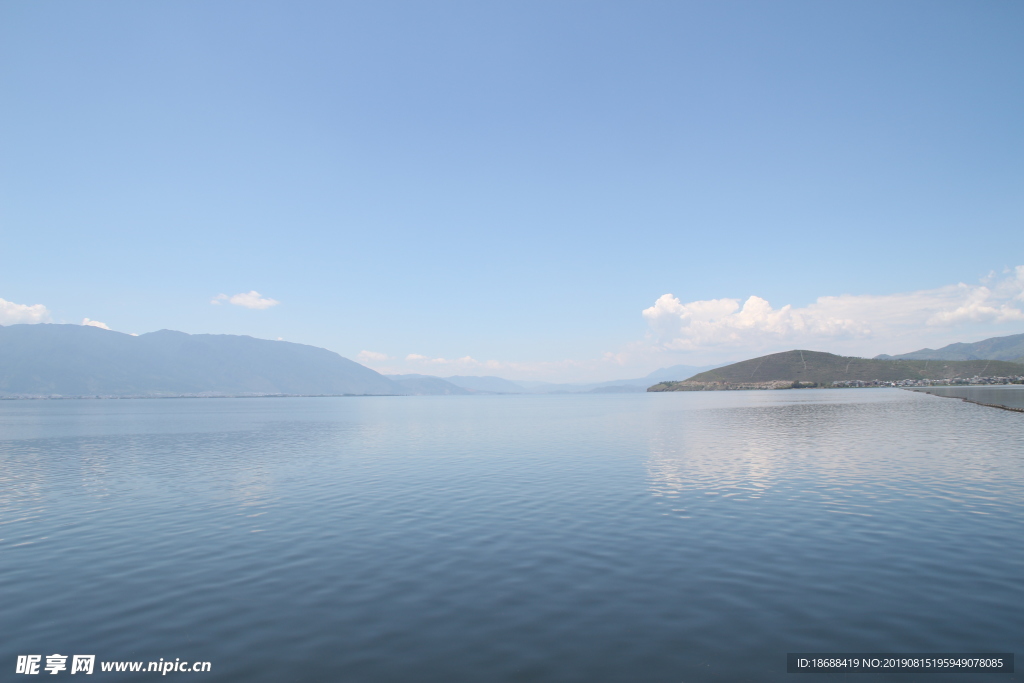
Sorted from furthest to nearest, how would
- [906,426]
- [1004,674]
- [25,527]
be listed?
[906,426]
[25,527]
[1004,674]

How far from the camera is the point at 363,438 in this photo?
283 feet

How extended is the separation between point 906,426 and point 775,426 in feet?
64.7

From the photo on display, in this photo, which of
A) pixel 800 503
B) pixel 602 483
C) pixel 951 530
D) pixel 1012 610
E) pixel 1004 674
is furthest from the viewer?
pixel 602 483

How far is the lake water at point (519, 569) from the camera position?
46.6ft

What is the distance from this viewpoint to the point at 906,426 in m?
83.9

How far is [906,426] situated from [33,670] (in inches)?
4173

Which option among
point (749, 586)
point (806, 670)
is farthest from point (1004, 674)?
point (749, 586)

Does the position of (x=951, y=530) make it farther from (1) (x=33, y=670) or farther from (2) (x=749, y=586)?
(1) (x=33, y=670)

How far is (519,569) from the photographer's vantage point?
69.4 feet

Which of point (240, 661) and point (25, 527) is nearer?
point (240, 661)

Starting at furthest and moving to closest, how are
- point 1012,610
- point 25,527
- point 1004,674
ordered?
point 25,527
point 1012,610
point 1004,674

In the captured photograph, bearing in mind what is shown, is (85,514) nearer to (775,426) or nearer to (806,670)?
(806,670)

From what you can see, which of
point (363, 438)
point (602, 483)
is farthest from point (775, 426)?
point (363, 438)

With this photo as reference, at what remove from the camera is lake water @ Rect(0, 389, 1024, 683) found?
1420cm
